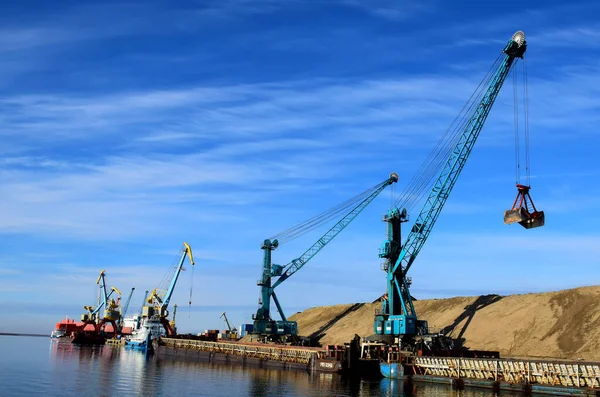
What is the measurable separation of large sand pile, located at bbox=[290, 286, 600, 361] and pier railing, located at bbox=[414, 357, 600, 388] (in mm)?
27430

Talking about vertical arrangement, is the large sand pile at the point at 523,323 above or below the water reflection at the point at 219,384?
above

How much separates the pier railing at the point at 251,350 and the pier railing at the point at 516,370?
19.5m

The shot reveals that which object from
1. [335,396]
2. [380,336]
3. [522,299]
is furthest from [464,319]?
[335,396]

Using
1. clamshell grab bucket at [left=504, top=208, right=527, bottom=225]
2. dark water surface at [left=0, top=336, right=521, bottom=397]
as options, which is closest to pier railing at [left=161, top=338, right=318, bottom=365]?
dark water surface at [left=0, top=336, right=521, bottom=397]

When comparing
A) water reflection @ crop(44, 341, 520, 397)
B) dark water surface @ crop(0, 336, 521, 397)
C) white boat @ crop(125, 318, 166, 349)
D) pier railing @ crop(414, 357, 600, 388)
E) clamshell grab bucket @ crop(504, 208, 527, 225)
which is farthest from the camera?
white boat @ crop(125, 318, 166, 349)

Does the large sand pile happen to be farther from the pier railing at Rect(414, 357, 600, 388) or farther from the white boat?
the white boat

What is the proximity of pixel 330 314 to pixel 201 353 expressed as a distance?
164 feet

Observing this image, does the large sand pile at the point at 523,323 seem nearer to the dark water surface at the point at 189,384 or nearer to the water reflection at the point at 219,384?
the water reflection at the point at 219,384

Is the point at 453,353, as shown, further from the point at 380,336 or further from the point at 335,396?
the point at 335,396

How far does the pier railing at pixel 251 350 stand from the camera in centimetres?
8919

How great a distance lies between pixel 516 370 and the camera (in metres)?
61.7

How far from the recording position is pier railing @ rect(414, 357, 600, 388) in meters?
56.2

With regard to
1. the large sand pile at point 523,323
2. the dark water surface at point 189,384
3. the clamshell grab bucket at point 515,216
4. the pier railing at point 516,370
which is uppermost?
the clamshell grab bucket at point 515,216

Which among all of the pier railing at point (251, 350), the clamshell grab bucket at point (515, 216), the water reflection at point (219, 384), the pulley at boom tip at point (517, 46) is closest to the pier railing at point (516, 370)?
the water reflection at point (219, 384)
